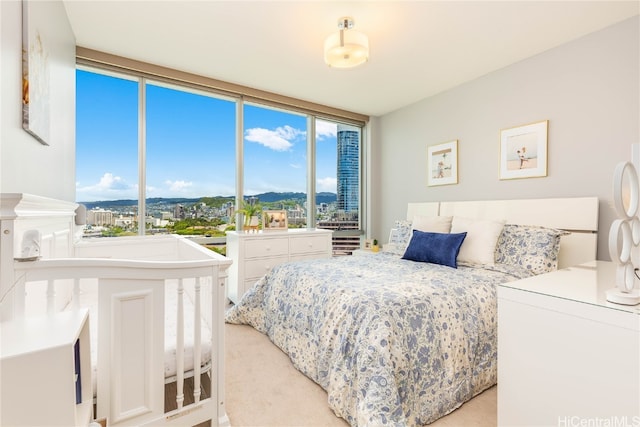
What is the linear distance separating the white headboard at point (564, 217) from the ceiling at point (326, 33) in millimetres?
1392

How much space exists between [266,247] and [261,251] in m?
0.07

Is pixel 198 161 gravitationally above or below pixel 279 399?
above

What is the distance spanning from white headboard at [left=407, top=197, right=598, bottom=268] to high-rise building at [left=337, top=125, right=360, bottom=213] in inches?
80.1

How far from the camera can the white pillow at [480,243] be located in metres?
2.40

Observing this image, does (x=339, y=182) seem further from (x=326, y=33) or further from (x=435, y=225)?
Result: (x=326, y=33)

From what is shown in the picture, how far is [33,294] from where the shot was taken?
51.7 inches

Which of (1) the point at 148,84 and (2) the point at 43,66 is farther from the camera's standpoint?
(1) the point at 148,84

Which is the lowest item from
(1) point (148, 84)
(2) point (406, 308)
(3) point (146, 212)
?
(2) point (406, 308)

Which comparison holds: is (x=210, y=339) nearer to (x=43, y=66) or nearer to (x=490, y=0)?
(x=43, y=66)

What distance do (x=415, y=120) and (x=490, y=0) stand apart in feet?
6.40

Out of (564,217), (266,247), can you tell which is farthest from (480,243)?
(266,247)

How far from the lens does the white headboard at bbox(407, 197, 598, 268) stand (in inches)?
93.8

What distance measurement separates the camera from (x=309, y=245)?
12.2 ft

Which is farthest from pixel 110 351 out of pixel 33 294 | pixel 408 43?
Result: pixel 408 43
